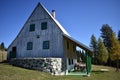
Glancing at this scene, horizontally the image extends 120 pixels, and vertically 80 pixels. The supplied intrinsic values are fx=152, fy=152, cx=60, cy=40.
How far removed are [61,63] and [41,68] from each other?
117 inches

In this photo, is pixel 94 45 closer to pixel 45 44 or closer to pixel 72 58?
pixel 72 58

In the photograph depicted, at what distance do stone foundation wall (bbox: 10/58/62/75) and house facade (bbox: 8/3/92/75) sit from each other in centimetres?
164

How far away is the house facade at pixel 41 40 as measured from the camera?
20.7 m

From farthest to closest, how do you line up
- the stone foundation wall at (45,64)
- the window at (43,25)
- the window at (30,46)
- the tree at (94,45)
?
the tree at (94,45) → the window at (30,46) → the window at (43,25) → the stone foundation wall at (45,64)

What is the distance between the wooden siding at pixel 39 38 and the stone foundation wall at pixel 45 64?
212 centimetres

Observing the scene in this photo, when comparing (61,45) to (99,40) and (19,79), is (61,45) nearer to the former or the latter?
(19,79)

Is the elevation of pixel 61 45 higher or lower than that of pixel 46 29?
lower

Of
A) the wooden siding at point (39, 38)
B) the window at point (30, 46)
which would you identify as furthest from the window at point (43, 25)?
the window at point (30, 46)

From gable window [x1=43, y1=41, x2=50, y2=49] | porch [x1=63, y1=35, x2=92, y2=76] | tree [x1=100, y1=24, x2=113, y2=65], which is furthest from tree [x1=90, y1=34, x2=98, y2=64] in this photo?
gable window [x1=43, y1=41, x2=50, y2=49]

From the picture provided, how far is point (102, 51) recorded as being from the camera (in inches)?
1852

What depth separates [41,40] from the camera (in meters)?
22.0

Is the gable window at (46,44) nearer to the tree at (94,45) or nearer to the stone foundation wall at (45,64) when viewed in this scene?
the stone foundation wall at (45,64)

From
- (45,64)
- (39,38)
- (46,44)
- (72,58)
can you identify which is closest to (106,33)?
(72,58)

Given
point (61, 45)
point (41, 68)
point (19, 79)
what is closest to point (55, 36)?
point (61, 45)
